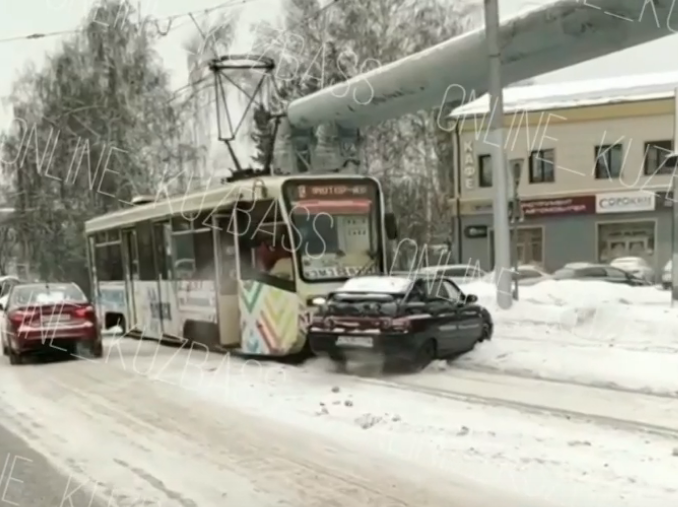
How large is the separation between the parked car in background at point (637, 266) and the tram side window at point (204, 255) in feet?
70.3

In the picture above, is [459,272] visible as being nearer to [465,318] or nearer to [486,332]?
[486,332]

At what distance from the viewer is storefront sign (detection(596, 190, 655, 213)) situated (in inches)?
1464

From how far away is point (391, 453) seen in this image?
8.05 m

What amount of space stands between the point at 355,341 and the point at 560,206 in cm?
2772

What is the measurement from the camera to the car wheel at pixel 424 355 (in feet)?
43.7

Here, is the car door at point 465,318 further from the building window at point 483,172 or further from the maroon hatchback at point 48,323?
the building window at point 483,172

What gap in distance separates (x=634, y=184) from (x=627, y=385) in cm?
2720

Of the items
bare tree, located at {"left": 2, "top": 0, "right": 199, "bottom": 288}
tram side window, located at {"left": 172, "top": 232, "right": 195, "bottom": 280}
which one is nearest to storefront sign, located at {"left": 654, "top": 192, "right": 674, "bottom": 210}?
bare tree, located at {"left": 2, "top": 0, "right": 199, "bottom": 288}

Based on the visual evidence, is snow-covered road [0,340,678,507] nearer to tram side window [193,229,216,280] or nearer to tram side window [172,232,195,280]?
tram side window [193,229,216,280]

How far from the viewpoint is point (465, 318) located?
47.2 ft

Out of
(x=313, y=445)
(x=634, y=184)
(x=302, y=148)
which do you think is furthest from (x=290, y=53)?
(x=313, y=445)

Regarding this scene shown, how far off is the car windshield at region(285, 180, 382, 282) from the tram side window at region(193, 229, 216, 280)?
2.21 metres

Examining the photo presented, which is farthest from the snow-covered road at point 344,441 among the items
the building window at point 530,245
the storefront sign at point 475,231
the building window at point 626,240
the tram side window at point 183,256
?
the storefront sign at point 475,231

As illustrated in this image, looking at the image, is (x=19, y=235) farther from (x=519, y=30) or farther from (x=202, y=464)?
(x=202, y=464)
